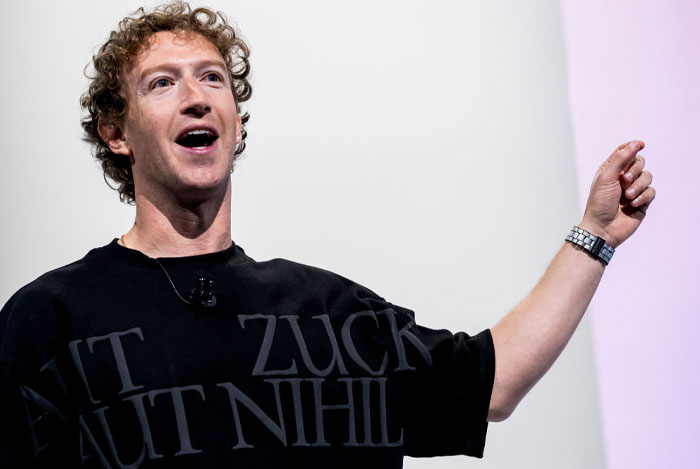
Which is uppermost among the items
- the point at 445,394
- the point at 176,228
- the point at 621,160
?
the point at 621,160

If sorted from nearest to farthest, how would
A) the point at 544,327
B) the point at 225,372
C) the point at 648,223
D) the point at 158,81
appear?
the point at 225,372 → the point at 544,327 → the point at 158,81 → the point at 648,223

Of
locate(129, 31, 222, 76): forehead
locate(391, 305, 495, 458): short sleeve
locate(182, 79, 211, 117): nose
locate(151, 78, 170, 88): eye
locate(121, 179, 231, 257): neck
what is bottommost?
locate(391, 305, 495, 458): short sleeve

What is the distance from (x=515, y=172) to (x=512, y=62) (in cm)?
24

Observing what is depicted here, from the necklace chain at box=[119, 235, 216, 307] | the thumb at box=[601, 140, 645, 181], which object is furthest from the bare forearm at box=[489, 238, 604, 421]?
the necklace chain at box=[119, 235, 216, 307]

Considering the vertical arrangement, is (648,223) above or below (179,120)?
below

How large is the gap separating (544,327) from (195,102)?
63cm

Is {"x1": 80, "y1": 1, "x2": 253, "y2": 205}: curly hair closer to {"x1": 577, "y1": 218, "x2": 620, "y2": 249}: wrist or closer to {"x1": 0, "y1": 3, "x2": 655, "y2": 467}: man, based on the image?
{"x1": 0, "y1": 3, "x2": 655, "y2": 467}: man

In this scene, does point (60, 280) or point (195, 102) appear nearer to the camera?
point (60, 280)

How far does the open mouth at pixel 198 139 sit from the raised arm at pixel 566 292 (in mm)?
546

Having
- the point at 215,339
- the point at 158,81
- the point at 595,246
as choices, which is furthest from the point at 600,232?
the point at 158,81

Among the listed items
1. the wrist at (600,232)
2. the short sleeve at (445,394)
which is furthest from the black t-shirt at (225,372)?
the wrist at (600,232)

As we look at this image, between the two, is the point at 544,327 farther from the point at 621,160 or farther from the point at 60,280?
the point at 60,280

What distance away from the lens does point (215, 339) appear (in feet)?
4.34

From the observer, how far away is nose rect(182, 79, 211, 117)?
1.46 meters
